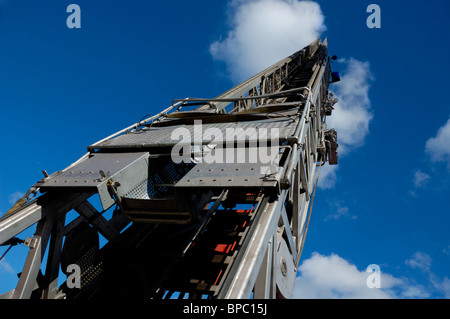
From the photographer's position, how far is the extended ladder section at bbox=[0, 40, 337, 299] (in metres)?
3.41

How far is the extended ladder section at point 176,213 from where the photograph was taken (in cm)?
341

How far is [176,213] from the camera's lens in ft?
12.7

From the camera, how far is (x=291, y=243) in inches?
184

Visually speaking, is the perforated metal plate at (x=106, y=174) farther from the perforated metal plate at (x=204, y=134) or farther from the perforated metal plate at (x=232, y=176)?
the perforated metal plate at (x=232, y=176)

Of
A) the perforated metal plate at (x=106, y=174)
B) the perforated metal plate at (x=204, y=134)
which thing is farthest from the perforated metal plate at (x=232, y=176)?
the perforated metal plate at (x=106, y=174)

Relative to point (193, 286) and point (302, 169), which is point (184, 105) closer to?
point (302, 169)

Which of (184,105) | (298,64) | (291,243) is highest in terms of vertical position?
(298,64)
